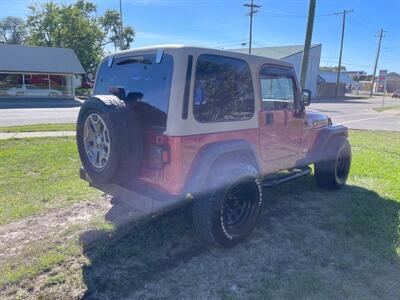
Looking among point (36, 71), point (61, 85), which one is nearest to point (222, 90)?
point (36, 71)

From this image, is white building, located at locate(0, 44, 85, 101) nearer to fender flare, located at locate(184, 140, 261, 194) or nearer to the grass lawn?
the grass lawn

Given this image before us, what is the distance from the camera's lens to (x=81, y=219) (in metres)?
4.26

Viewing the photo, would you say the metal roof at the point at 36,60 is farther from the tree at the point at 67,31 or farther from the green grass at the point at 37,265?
the green grass at the point at 37,265

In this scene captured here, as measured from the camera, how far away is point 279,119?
4.26 m

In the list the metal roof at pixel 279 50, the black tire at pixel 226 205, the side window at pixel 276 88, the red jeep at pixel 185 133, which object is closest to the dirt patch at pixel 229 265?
the black tire at pixel 226 205

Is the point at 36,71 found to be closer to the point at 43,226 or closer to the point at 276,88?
the point at 43,226

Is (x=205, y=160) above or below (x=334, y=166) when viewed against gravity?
above

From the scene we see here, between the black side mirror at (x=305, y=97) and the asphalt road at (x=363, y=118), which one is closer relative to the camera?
the black side mirror at (x=305, y=97)

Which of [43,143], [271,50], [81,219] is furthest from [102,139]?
[271,50]

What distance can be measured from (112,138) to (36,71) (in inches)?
1231

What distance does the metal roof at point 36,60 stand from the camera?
96.9 feet

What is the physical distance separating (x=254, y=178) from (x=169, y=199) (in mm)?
1041

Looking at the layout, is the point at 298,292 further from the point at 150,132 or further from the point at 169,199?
the point at 150,132

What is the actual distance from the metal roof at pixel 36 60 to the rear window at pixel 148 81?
1199 inches
